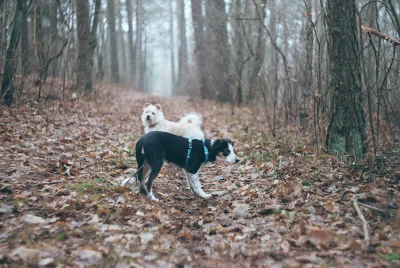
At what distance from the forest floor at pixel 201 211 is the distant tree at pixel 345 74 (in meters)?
0.52

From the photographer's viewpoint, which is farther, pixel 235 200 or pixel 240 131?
pixel 240 131

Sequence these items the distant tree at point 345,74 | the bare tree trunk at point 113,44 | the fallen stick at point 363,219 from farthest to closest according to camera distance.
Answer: the bare tree trunk at point 113,44
the distant tree at point 345,74
the fallen stick at point 363,219

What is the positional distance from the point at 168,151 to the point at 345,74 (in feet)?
10.8

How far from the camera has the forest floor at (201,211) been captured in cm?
345

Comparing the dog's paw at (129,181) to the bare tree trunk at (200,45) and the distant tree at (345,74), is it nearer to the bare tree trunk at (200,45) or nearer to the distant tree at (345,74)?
the distant tree at (345,74)

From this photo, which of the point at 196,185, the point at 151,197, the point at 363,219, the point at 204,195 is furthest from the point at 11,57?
the point at 363,219

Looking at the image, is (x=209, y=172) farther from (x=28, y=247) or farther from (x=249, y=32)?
(x=249, y=32)

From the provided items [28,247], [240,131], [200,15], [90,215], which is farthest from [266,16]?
[28,247]

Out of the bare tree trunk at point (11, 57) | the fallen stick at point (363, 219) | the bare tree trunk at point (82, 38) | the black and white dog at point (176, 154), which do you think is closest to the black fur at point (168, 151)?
the black and white dog at point (176, 154)

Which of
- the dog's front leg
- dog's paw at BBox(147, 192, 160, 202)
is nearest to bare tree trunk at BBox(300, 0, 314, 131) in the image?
the dog's front leg

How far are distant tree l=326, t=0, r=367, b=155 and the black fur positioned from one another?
2.06m

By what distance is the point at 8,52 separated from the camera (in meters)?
8.80

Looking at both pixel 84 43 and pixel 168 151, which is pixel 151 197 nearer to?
pixel 168 151

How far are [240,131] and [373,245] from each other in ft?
23.3
